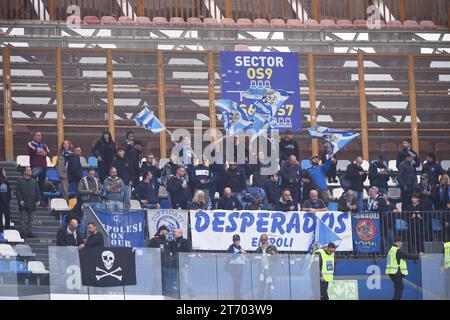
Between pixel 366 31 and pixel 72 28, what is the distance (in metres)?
7.45

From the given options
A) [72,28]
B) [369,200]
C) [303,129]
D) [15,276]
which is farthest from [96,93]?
A: [15,276]

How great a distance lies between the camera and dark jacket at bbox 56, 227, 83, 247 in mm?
23984

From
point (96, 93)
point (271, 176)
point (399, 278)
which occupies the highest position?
point (96, 93)

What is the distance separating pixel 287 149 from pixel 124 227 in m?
4.88

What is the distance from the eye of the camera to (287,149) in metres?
28.3

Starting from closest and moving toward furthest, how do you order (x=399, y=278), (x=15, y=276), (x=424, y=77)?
(x=15, y=276) → (x=399, y=278) → (x=424, y=77)

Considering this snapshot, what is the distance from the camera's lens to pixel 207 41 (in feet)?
107

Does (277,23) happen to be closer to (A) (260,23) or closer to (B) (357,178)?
(A) (260,23)

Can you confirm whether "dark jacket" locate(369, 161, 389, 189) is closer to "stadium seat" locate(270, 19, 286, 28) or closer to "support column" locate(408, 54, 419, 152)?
"support column" locate(408, 54, 419, 152)

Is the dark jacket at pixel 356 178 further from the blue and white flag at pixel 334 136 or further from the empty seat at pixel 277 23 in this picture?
the empty seat at pixel 277 23

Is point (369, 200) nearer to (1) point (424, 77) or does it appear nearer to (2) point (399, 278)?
(2) point (399, 278)

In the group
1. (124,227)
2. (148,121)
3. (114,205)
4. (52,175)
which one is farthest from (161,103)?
(124,227)

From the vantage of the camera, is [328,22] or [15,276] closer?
[15,276]

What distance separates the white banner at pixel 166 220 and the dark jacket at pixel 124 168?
168cm
